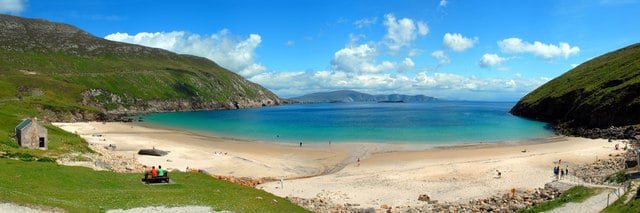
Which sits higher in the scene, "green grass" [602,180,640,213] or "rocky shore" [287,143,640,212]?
"green grass" [602,180,640,213]

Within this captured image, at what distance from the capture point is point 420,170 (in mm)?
50812

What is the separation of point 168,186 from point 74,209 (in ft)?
31.7

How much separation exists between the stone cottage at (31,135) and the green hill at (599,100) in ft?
354

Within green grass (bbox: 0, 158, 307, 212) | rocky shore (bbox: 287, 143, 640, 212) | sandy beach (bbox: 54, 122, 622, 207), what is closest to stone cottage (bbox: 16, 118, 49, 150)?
sandy beach (bbox: 54, 122, 622, 207)

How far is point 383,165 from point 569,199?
91.7 ft

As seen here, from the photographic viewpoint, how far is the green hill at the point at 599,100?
3585 inches

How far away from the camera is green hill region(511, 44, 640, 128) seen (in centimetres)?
9105

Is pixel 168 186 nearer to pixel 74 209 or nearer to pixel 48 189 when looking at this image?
pixel 48 189

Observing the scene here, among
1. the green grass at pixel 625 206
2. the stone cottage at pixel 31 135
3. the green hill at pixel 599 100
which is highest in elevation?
the green hill at pixel 599 100

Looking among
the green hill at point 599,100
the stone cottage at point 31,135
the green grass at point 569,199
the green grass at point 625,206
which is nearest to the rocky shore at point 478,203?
the green grass at point 569,199

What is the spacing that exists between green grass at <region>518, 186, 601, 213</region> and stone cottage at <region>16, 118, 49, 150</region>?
47774 mm

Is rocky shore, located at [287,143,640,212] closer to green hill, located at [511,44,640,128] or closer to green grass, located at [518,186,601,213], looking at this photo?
green grass, located at [518,186,601,213]

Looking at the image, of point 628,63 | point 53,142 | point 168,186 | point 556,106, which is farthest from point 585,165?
point 628,63

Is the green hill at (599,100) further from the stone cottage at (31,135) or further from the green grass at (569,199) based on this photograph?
the stone cottage at (31,135)
